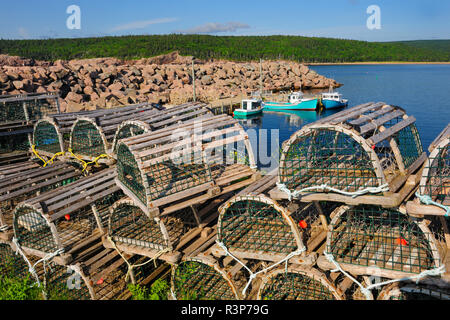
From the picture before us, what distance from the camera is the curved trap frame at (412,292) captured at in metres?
3.12

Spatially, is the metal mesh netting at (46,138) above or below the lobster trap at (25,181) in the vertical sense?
above

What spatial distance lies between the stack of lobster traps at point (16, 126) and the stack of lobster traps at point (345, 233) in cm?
563

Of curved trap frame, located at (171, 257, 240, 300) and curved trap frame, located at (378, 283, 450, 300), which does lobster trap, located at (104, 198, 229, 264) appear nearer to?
→ curved trap frame, located at (171, 257, 240, 300)

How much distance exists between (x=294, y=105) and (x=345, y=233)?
1115 inches

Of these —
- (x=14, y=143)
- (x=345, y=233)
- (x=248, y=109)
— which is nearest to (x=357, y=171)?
(x=345, y=233)

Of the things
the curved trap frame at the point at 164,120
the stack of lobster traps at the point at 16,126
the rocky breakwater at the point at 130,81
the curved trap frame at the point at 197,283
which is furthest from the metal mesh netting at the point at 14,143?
the rocky breakwater at the point at 130,81

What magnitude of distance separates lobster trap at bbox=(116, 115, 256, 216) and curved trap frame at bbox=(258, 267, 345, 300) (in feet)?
3.84

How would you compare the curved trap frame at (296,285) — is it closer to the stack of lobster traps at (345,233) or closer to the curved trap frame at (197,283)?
the stack of lobster traps at (345,233)

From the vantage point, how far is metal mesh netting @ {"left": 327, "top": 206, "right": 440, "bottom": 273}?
11.1 ft

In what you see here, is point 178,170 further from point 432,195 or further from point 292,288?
point 432,195

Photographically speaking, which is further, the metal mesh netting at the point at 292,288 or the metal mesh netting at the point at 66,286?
the metal mesh netting at the point at 66,286

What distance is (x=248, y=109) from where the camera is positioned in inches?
1096
